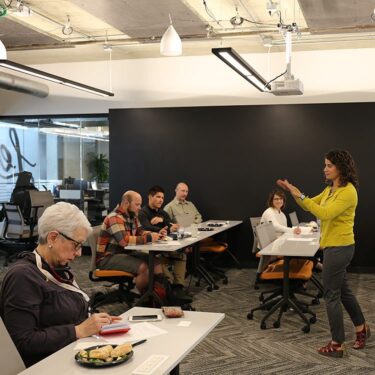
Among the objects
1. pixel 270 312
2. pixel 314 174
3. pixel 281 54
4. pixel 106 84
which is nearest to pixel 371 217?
pixel 314 174

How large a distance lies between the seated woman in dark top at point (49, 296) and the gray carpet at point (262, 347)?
1.89 m

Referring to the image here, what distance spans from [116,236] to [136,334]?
10.3 feet

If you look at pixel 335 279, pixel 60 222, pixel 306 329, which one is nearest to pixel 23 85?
pixel 306 329

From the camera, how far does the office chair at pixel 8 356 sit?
2.28 meters

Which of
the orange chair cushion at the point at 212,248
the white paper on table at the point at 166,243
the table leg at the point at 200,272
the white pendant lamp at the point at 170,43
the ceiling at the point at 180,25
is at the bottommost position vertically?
the table leg at the point at 200,272

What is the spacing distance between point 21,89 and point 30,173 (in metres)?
1.73

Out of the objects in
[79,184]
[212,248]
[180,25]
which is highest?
[180,25]

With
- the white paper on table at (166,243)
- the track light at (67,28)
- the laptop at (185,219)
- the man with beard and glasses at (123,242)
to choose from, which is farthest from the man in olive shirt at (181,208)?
the track light at (67,28)

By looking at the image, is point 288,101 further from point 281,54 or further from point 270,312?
point 270,312

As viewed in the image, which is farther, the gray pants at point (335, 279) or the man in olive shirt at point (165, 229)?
the man in olive shirt at point (165, 229)

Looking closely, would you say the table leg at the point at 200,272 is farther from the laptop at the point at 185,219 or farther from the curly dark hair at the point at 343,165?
the curly dark hair at the point at 343,165

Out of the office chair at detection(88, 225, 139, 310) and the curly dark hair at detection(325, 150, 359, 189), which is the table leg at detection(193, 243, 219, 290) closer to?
the office chair at detection(88, 225, 139, 310)

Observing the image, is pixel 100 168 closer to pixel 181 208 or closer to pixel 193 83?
pixel 193 83

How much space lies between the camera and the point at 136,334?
8.71ft
